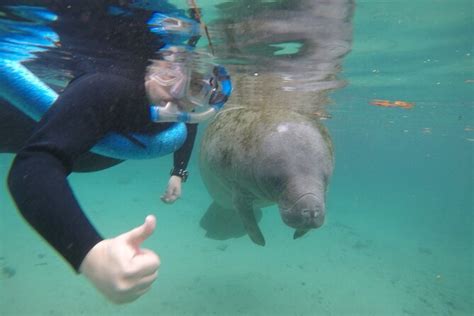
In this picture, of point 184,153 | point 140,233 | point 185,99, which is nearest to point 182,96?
point 185,99

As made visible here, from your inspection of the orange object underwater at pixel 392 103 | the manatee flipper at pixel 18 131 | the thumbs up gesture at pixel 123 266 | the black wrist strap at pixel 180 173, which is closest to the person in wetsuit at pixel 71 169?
the thumbs up gesture at pixel 123 266

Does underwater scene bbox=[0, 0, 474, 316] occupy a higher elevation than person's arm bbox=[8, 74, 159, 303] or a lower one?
lower

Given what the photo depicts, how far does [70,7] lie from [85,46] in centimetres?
219

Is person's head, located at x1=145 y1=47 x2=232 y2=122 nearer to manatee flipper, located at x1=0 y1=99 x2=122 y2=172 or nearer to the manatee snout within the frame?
manatee flipper, located at x1=0 y1=99 x2=122 y2=172

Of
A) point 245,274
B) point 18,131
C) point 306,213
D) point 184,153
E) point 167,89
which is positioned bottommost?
point 245,274

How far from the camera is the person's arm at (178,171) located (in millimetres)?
4973

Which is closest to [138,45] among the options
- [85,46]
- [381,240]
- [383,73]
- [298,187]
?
[85,46]

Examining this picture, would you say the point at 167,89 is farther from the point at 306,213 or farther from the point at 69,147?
the point at 306,213

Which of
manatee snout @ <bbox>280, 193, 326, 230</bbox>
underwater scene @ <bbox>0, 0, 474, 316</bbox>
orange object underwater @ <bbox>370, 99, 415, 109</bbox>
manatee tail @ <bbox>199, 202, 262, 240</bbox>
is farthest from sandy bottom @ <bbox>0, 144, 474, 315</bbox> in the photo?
orange object underwater @ <bbox>370, 99, 415, 109</bbox>

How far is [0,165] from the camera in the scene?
36.1 metres

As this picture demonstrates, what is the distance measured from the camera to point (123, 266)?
4.44ft

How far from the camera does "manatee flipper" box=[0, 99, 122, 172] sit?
3.11m

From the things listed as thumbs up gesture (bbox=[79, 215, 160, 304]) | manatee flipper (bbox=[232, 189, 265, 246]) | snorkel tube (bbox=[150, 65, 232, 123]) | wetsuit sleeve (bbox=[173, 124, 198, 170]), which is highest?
thumbs up gesture (bbox=[79, 215, 160, 304])

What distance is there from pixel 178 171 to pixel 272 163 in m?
1.31
